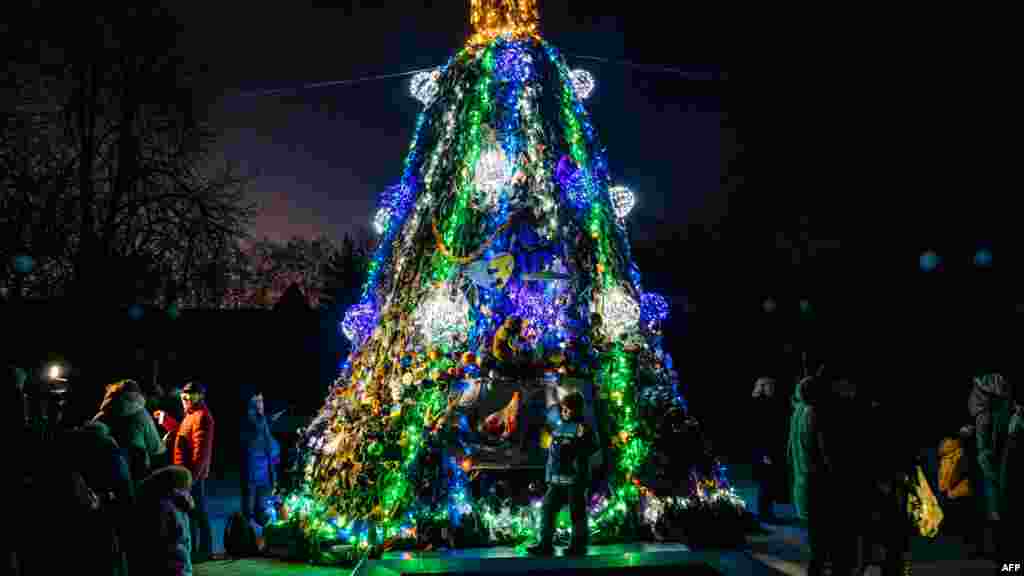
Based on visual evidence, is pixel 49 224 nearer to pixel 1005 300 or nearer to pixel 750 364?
pixel 750 364

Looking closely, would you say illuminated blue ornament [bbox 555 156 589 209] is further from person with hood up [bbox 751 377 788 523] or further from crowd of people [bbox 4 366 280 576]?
crowd of people [bbox 4 366 280 576]

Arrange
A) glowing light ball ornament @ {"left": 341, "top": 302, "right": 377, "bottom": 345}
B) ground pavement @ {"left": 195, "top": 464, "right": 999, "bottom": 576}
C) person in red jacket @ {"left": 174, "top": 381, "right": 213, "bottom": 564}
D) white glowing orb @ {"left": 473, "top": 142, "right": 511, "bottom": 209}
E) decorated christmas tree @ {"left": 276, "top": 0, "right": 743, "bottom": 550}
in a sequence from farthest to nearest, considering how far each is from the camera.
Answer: glowing light ball ornament @ {"left": 341, "top": 302, "right": 377, "bottom": 345} → white glowing orb @ {"left": 473, "top": 142, "right": 511, "bottom": 209} → decorated christmas tree @ {"left": 276, "top": 0, "right": 743, "bottom": 550} → person in red jacket @ {"left": 174, "top": 381, "right": 213, "bottom": 564} → ground pavement @ {"left": 195, "top": 464, "right": 999, "bottom": 576}

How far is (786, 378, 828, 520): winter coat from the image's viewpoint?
582 cm

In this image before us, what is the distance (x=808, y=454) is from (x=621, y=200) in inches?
168

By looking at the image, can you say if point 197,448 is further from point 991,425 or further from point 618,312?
point 991,425

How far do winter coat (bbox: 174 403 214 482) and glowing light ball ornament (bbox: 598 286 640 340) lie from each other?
4.37 meters

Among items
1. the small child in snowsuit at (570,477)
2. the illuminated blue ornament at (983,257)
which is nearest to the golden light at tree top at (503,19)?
the small child in snowsuit at (570,477)

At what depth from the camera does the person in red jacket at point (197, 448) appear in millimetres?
7520

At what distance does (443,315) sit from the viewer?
8711 mm

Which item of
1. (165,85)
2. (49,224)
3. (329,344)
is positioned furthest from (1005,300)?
(49,224)

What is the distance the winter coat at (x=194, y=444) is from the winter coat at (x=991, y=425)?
732 cm

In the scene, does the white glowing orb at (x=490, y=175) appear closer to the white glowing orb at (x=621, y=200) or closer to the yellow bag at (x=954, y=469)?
the white glowing orb at (x=621, y=200)

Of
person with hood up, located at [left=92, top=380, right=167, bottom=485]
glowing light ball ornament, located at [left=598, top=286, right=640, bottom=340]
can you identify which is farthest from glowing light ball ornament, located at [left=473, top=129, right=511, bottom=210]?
person with hood up, located at [left=92, top=380, right=167, bottom=485]

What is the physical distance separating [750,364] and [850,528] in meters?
16.2
